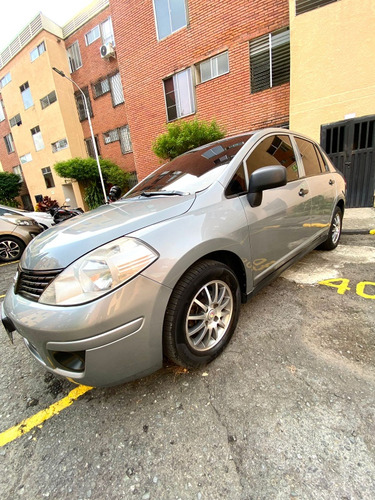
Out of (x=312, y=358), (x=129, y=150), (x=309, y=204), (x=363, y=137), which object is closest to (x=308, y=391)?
(x=312, y=358)

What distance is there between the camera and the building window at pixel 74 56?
14.4 meters

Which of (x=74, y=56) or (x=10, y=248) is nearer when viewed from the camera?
(x=10, y=248)

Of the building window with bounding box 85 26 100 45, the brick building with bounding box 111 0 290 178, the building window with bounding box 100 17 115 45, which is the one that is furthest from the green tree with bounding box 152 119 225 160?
the building window with bounding box 85 26 100 45

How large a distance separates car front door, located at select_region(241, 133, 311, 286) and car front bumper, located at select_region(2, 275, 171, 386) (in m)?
1.02

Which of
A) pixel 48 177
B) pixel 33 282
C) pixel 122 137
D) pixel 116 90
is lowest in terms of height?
pixel 33 282

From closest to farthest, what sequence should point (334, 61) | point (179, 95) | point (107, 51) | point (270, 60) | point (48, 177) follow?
point (334, 61), point (270, 60), point (179, 95), point (107, 51), point (48, 177)

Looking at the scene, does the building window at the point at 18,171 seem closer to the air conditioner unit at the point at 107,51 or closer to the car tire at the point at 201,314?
the air conditioner unit at the point at 107,51

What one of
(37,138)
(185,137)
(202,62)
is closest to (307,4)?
(202,62)

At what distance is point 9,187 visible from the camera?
20094 millimetres

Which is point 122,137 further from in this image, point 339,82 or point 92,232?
point 92,232

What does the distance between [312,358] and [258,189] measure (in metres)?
1.31

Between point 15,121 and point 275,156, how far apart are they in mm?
23410

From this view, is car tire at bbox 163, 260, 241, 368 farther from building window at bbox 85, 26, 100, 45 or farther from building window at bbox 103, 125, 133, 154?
building window at bbox 85, 26, 100, 45

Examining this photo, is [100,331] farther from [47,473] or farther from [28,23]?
[28,23]
